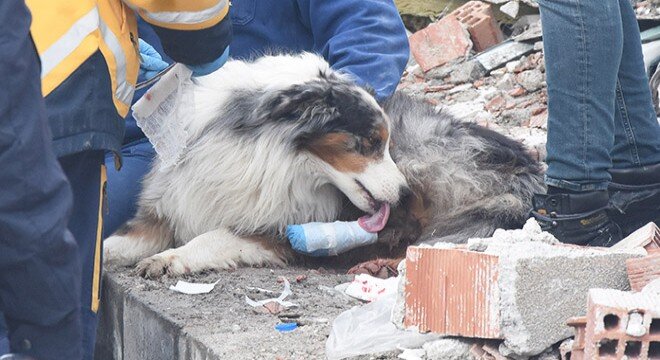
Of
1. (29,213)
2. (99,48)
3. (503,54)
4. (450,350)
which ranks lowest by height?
(503,54)

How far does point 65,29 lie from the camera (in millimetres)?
2723

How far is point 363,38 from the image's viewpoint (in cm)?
501

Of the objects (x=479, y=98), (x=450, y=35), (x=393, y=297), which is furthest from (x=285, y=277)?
(x=450, y=35)

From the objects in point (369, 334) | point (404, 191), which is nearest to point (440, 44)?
point (404, 191)

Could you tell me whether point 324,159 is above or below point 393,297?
below

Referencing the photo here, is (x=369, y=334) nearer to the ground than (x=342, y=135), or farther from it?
farther from it

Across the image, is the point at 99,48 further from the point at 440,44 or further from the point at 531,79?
the point at 440,44

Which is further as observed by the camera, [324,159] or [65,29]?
[324,159]

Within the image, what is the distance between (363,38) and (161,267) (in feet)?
4.95

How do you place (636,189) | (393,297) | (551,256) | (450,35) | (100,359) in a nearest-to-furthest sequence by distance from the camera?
(551,256), (393,297), (636,189), (100,359), (450,35)

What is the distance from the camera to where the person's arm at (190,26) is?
2820mm

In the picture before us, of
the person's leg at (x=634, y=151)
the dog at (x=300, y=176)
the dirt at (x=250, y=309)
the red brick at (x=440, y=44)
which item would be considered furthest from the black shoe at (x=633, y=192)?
the red brick at (x=440, y=44)

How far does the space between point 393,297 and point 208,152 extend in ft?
5.25

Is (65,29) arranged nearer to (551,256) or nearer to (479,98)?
(551,256)
